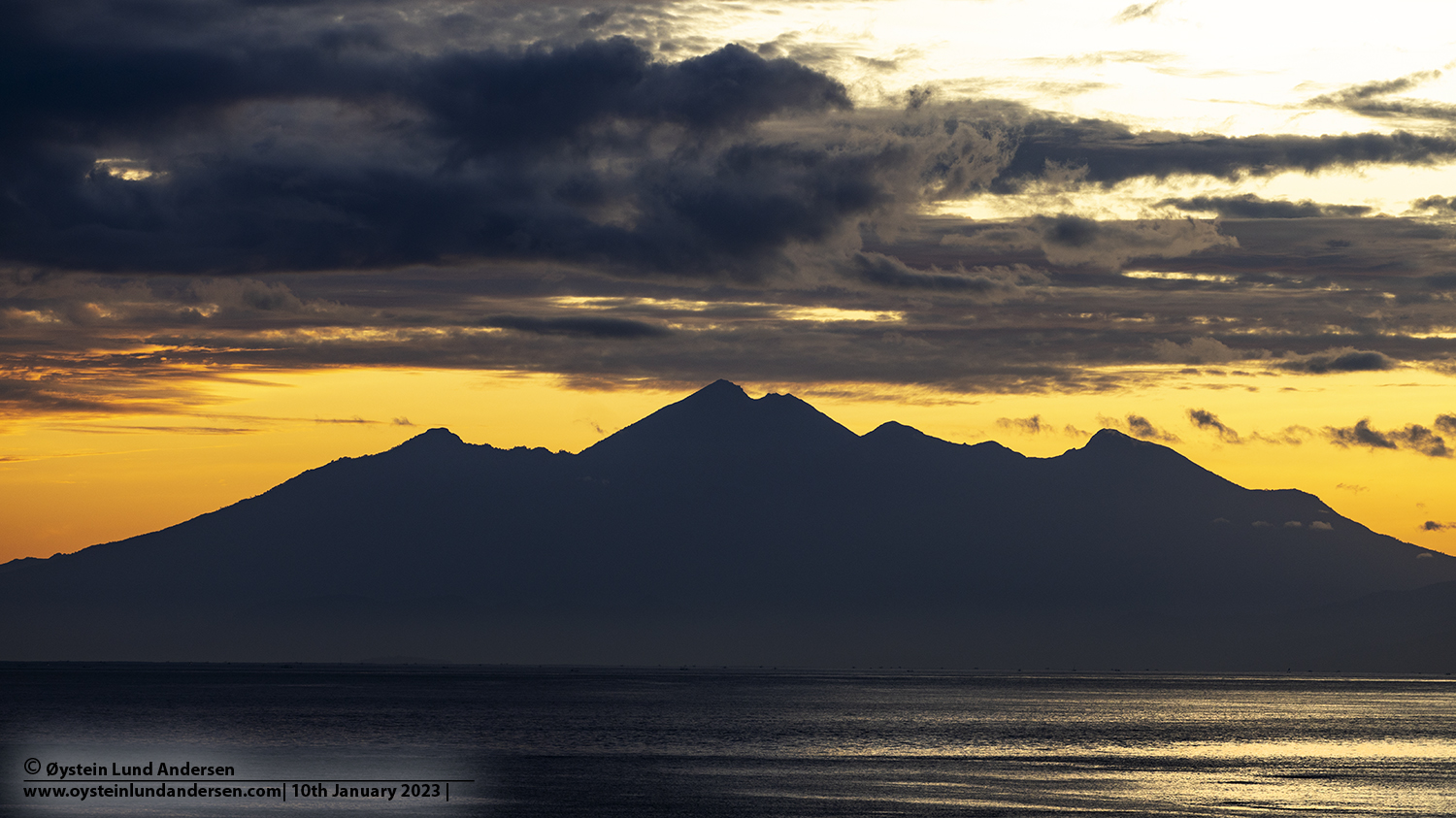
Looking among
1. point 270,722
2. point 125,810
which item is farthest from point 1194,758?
point 270,722

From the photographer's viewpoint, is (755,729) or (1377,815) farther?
(755,729)

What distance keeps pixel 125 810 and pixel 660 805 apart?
35.6m

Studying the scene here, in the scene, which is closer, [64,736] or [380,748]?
[380,748]

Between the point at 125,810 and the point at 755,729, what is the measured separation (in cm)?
11048

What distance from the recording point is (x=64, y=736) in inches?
6471

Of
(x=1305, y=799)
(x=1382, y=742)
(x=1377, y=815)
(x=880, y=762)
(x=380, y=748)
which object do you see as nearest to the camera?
(x=1377, y=815)

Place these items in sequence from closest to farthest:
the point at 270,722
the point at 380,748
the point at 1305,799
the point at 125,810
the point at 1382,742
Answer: the point at 125,810 → the point at 1305,799 → the point at 380,748 → the point at 1382,742 → the point at 270,722

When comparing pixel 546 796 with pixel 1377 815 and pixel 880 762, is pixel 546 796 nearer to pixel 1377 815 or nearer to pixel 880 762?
pixel 880 762

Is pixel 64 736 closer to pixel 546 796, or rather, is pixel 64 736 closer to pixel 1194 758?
pixel 546 796

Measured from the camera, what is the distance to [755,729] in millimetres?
195375

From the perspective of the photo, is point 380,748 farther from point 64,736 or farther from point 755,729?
point 755,729

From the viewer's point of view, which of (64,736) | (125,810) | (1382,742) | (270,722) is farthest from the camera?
(270,722)

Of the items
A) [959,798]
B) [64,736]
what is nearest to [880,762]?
[959,798]

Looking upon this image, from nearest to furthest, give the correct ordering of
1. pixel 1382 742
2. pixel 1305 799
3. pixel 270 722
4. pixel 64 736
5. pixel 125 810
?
1. pixel 125 810
2. pixel 1305 799
3. pixel 64 736
4. pixel 1382 742
5. pixel 270 722
